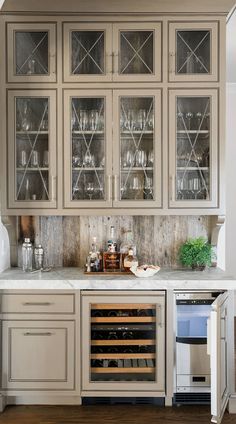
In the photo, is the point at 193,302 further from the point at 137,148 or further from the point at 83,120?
the point at 83,120

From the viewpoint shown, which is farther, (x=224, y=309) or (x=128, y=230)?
(x=128, y=230)

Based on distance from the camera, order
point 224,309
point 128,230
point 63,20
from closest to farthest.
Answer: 1. point 224,309
2. point 63,20
3. point 128,230

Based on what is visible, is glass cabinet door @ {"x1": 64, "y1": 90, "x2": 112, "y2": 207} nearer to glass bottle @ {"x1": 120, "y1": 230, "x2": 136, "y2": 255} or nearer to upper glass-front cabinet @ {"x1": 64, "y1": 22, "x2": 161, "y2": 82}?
upper glass-front cabinet @ {"x1": 64, "y1": 22, "x2": 161, "y2": 82}

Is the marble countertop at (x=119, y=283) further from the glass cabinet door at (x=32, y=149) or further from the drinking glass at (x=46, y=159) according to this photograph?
the drinking glass at (x=46, y=159)

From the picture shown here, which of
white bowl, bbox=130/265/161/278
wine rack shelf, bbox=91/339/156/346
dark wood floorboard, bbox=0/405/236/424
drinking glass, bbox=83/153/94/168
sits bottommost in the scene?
dark wood floorboard, bbox=0/405/236/424

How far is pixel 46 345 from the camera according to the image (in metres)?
3.29

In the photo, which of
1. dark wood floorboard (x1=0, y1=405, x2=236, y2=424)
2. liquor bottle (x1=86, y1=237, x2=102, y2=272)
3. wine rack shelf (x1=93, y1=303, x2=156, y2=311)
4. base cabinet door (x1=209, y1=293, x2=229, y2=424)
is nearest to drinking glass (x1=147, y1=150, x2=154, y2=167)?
liquor bottle (x1=86, y1=237, x2=102, y2=272)

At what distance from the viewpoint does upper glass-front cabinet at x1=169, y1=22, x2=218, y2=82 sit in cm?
344

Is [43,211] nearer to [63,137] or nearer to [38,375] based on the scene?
[63,137]

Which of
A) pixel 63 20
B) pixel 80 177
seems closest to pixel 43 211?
Result: pixel 80 177

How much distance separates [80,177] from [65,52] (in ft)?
2.84

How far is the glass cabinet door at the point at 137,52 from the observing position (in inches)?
135

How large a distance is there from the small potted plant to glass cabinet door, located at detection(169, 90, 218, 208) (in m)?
0.31

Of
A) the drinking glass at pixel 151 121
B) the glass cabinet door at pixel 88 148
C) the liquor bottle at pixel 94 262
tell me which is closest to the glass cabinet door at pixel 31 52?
the glass cabinet door at pixel 88 148
